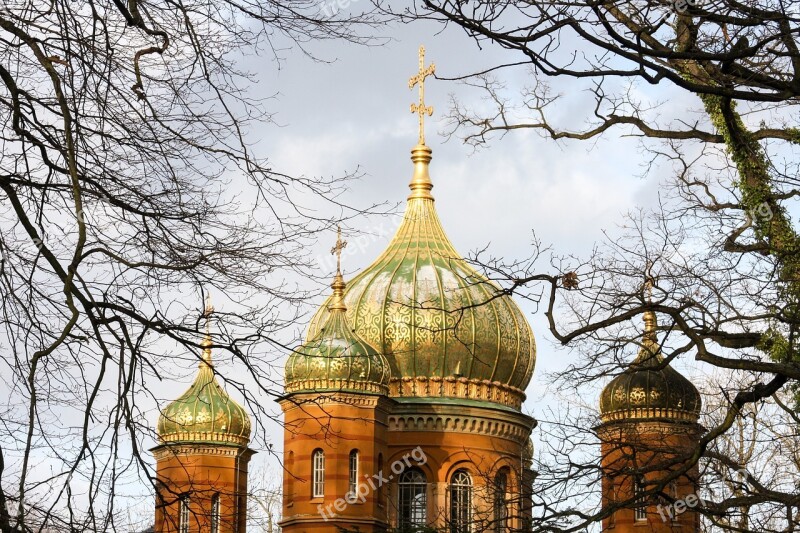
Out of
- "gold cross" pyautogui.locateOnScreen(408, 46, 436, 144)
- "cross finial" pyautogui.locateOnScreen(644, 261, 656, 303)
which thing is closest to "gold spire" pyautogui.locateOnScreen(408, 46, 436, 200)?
"gold cross" pyautogui.locateOnScreen(408, 46, 436, 144)

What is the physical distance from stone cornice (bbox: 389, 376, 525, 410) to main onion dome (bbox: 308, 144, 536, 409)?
24 mm

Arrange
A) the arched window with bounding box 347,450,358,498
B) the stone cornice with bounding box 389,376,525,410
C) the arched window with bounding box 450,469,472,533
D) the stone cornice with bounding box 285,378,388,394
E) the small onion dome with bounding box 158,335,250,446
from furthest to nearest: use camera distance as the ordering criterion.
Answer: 1. the small onion dome with bounding box 158,335,250,446
2. the stone cornice with bounding box 389,376,525,410
3. the arched window with bounding box 450,469,472,533
4. the stone cornice with bounding box 285,378,388,394
5. the arched window with bounding box 347,450,358,498

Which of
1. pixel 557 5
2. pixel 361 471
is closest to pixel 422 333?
pixel 361 471

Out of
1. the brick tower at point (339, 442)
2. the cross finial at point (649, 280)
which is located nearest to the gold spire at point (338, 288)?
the brick tower at point (339, 442)

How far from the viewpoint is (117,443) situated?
31.6ft

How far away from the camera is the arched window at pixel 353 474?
3372cm

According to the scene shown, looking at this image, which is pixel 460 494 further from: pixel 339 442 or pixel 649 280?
pixel 649 280

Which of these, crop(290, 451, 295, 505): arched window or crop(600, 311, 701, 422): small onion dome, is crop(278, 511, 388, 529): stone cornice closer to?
crop(290, 451, 295, 505): arched window

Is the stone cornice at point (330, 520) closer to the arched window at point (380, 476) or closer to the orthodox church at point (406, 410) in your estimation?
the orthodox church at point (406, 410)

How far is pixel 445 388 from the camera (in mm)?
37281

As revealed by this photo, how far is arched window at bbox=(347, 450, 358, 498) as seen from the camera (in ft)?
111

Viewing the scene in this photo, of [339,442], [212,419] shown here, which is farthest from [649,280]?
[212,419]

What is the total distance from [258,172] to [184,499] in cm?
230

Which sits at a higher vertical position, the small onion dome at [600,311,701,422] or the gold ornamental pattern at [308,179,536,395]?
the gold ornamental pattern at [308,179,536,395]
